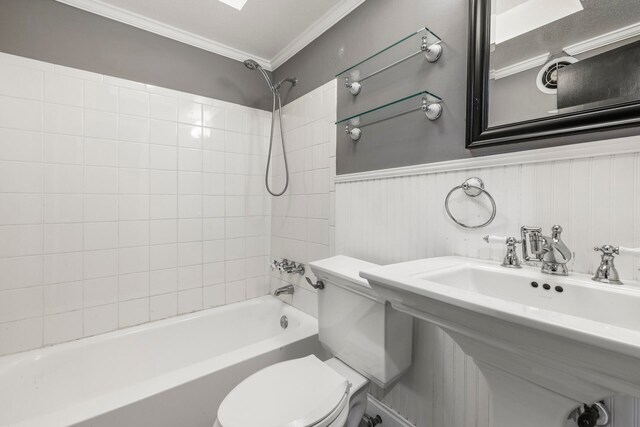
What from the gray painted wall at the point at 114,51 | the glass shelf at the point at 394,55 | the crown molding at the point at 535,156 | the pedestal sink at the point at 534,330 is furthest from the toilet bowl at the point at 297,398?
the gray painted wall at the point at 114,51

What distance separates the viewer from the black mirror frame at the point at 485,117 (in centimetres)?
79

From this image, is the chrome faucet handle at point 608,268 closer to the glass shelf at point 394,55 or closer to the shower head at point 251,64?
the glass shelf at point 394,55

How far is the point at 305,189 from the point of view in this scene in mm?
1838

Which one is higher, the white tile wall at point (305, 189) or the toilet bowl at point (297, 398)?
the white tile wall at point (305, 189)

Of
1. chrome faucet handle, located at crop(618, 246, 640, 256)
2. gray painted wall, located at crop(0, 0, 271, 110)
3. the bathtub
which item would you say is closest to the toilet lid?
the bathtub

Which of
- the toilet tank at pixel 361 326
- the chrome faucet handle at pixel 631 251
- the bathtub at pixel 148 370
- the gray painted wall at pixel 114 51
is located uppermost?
the gray painted wall at pixel 114 51

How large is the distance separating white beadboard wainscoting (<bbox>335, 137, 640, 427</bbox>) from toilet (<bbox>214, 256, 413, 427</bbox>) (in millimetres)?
157

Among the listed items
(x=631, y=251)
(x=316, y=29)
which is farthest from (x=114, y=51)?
(x=631, y=251)

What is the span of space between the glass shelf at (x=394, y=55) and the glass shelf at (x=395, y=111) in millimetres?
149

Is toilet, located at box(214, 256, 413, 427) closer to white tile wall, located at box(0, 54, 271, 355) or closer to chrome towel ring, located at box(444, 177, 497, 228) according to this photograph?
chrome towel ring, located at box(444, 177, 497, 228)

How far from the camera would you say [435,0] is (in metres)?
1.13

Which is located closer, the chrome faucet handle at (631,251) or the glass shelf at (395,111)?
the chrome faucet handle at (631,251)

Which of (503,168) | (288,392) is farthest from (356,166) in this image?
(288,392)

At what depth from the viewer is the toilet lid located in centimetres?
86
